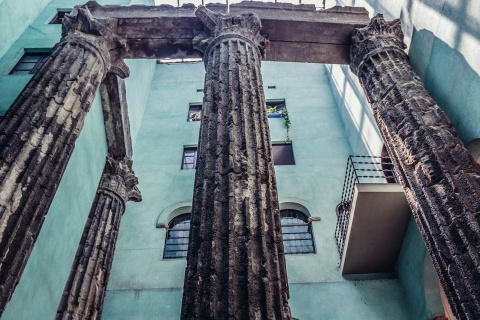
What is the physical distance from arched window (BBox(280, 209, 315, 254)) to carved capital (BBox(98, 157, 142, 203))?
13.5 ft

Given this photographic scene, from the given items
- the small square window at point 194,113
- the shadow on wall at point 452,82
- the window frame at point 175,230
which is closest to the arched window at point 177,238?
the window frame at point 175,230

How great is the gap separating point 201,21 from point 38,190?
16.5 ft

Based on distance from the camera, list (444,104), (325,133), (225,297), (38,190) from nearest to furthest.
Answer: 1. (225,297)
2. (38,190)
3. (444,104)
4. (325,133)

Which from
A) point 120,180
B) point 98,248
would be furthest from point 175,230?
point 98,248

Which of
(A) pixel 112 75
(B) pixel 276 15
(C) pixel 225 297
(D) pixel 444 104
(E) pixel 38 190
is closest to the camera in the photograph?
(C) pixel 225 297

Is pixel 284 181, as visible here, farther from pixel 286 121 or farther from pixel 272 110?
pixel 272 110

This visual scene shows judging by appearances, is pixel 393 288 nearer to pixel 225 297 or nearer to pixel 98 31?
pixel 225 297

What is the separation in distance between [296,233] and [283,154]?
11.4 ft

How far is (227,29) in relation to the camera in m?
8.41

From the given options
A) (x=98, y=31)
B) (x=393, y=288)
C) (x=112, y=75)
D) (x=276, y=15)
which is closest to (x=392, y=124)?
(x=276, y=15)

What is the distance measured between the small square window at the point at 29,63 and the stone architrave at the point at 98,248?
2.92 metres

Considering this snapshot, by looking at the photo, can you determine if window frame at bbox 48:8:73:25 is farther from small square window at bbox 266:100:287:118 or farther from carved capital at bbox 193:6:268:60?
small square window at bbox 266:100:287:118

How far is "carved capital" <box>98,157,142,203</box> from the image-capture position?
10.8 metres

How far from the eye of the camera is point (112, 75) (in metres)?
10.5
